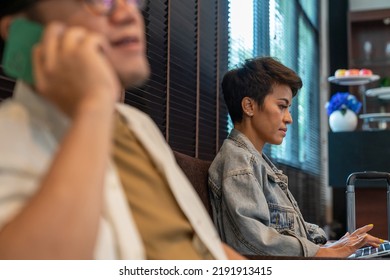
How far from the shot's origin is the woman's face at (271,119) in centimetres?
105

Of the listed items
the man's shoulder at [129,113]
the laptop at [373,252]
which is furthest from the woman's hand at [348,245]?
the man's shoulder at [129,113]

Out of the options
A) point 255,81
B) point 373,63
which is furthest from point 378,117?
point 255,81

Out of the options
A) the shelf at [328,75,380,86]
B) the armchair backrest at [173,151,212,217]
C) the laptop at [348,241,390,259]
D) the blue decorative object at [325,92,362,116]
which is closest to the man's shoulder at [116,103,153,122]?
the armchair backrest at [173,151,212,217]

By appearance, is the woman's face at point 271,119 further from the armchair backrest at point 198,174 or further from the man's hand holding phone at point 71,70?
the man's hand holding phone at point 71,70

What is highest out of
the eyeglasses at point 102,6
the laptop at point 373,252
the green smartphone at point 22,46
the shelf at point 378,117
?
the shelf at point 378,117

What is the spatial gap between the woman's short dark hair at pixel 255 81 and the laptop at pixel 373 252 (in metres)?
0.31

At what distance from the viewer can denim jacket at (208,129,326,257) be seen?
3.06 feet

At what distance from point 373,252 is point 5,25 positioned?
74 cm

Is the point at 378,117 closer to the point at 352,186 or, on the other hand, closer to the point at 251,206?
the point at 352,186

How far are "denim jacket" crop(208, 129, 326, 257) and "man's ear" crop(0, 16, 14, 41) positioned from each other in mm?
613

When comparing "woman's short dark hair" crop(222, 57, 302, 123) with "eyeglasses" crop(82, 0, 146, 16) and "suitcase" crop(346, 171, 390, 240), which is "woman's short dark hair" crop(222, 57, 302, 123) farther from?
"eyeglasses" crop(82, 0, 146, 16)

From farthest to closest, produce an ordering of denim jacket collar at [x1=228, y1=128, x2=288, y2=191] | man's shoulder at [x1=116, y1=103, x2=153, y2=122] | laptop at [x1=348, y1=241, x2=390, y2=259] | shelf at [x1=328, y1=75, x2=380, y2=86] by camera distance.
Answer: shelf at [x1=328, y1=75, x2=380, y2=86], denim jacket collar at [x1=228, y1=128, x2=288, y2=191], laptop at [x1=348, y1=241, x2=390, y2=259], man's shoulder at [x1=116, y1=103, x2=153, y2=122]

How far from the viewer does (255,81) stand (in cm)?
108

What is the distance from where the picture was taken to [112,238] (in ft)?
1.31
